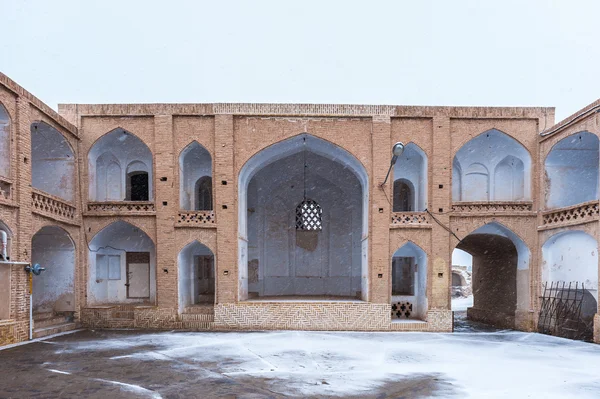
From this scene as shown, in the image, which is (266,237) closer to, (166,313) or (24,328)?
(166,313)

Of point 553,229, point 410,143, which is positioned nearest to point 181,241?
point 410,143

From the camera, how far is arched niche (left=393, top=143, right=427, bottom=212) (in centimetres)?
1411

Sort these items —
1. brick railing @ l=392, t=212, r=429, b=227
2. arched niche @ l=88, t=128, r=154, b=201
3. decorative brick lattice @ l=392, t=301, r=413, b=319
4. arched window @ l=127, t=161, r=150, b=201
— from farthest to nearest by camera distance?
arched window @ l=127, t=161, r=150, b=201 < arched niche @ l=88, t=128, r=154, b=201 < decorative brick lattice @ l=392, t=301, r=413, b=319 < brick railing @ l=392, t=212, r=429, b=227

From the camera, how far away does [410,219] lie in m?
13.7

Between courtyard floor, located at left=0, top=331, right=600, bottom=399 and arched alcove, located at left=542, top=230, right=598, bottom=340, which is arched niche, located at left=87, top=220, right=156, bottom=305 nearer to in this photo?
courtyard floor, located at left=0, top=331, right=600, bottom=399

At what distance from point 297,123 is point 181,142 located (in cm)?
356

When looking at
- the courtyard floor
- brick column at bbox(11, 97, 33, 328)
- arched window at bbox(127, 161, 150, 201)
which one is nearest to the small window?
arched window at bbox(127, 161, 150, 201)

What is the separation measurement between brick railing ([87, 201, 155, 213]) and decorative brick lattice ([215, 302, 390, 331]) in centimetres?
409

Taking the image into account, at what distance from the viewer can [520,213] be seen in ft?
44.8

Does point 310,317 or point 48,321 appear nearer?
point 48,321

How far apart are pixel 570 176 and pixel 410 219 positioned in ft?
16.5

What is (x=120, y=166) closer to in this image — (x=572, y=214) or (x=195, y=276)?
(x=195, y=276)

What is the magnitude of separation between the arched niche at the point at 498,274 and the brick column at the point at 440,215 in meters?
1.49

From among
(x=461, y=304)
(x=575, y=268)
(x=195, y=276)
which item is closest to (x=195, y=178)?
(x=195, y=276)
